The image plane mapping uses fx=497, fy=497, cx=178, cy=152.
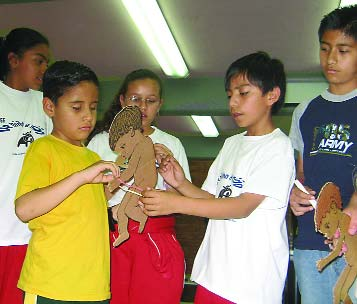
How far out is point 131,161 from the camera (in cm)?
125

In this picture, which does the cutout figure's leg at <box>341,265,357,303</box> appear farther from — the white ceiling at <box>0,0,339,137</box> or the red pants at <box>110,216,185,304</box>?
the white ceiling at <box>0,0,339,137</box>

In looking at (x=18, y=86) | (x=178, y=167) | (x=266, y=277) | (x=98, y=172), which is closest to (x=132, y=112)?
(x=98, y=172)

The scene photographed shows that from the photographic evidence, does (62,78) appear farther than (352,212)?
Yes

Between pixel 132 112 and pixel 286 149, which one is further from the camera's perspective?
pixel 286 149

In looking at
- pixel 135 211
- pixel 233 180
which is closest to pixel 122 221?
pixel 135 211

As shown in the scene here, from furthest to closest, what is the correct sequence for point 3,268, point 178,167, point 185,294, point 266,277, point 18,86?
1. point 185,294
2. point 18,86
3. point 3,268
4. point 178,167
5. point 266,277

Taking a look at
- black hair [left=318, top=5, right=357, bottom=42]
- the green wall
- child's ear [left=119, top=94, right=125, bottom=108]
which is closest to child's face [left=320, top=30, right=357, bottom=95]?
black hair [left=318, top=5, right=357, bottom=42]

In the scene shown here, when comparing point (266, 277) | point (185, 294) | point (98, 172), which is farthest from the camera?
point (185, 294)

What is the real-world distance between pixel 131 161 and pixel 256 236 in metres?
0.42

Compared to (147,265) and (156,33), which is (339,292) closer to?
(147,265)

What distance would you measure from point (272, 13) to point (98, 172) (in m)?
2.45

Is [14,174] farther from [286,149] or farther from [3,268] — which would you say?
[286,149]

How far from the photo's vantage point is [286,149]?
142cm

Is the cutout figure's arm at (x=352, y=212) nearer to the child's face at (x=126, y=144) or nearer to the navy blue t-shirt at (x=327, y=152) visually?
the navy blue t-shirt at (x=327, y=152)
